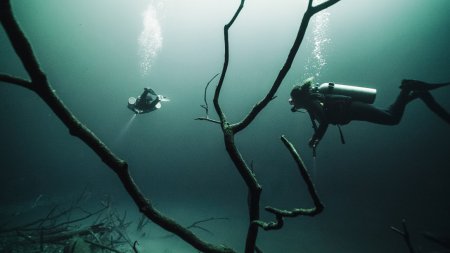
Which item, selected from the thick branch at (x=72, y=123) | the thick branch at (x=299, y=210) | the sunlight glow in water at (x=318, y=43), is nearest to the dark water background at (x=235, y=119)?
the sunlight glow in water at (x=318, y=43)

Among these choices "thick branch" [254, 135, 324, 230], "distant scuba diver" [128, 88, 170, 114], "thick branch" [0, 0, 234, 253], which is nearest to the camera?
"thick branch" [0, 0, 234, 253]

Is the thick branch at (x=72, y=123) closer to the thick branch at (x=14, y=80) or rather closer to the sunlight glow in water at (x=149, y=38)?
the thick branch at (x=14, y=80)

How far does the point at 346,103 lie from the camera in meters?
5.28

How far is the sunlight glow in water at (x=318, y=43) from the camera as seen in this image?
2449 cm

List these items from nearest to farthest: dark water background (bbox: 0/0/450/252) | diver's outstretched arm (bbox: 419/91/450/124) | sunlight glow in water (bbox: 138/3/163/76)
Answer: diver's outstretched arm (bbox: 419/91/450/124), dark water background (bbox: 0/0/450/252), sunlight glow in water (bbox: 138/3/163/76)

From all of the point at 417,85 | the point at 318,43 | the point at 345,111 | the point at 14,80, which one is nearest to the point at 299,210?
the point at 14,80

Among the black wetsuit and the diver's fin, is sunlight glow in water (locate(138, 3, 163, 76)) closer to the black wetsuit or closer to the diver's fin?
the black wetsuit

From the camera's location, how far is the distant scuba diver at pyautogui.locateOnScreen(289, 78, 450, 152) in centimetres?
509

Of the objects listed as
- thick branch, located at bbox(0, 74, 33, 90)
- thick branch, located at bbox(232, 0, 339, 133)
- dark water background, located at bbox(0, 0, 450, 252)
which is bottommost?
dark water background, located at bbox(0, 0, 450, 252)

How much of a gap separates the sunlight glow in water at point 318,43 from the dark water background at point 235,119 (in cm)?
62

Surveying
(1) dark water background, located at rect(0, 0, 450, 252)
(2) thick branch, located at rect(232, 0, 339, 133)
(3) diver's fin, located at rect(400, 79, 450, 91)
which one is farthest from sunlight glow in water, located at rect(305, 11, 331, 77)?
(2) thick branch, located at rect(232, 0, 339, 133)

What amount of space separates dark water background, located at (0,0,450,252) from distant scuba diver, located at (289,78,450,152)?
35.7 feet

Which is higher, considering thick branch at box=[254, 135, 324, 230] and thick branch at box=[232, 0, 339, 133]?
thick branch at box=[232, 0, 339, 133]

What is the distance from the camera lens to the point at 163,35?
1212 inches
